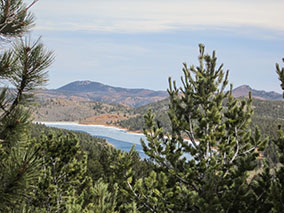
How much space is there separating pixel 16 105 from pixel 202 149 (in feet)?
12.4

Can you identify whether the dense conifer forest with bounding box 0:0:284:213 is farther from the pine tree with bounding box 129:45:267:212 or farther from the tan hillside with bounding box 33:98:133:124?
the tan hillside with bounding box 33:98:133:124

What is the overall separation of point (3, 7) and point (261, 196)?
5.02m

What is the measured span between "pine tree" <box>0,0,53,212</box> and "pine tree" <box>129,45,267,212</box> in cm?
293

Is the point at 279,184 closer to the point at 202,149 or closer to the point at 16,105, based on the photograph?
the point at 202,149

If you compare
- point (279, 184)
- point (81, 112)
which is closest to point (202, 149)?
point (279, 184)

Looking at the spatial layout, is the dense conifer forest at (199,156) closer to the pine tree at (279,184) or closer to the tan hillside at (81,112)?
the pine tree at (279,184)

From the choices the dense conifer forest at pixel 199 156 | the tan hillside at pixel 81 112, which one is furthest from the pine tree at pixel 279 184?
the tan hillside at pixel 81 112

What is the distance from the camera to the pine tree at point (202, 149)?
5887 millimetres

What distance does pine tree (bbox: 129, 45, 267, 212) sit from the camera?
5887mm

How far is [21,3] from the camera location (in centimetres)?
389

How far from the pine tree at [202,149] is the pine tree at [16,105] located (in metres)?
2.93

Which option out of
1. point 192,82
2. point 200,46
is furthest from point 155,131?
point 200,46

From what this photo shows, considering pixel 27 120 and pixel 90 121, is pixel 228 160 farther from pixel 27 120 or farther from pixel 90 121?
pixel 90 121

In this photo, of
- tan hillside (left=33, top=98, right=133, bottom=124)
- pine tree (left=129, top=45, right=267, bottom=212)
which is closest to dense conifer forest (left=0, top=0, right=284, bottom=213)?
pine tree (left=129, top=45, right=267, bottom=212)
